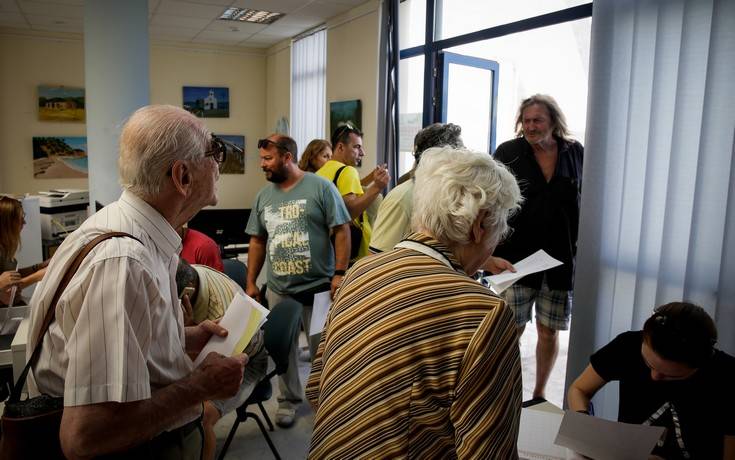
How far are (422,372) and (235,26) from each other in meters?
6.48

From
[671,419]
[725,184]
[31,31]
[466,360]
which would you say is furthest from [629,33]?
[31,31]

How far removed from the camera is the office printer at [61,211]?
14.1 feet

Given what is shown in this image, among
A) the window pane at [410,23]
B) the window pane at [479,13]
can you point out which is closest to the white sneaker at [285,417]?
the window pane at [479,13]

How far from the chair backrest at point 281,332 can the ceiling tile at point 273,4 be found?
384 cm

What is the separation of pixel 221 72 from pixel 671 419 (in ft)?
25.4

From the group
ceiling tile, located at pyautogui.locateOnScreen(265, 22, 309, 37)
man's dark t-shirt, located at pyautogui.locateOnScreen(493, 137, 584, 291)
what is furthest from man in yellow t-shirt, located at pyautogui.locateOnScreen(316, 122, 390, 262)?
ceiling tile, located at pyautogui.locateOnScreen(265, 22, 309, 37)

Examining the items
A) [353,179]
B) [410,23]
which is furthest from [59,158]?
[353,179]

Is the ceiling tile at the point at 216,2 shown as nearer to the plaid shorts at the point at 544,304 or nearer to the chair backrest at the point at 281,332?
the chair backrest at the point at 281,332

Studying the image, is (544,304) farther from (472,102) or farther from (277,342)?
(472,102)

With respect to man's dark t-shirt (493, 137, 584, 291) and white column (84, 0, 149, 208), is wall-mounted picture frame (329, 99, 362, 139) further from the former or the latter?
man's dark t-shirt (493, 137, 584, 291)

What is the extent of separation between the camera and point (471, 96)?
493 centimetres

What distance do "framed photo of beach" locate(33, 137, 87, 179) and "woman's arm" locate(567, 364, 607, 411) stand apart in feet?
24.2

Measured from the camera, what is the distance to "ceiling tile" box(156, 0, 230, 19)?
18.0ft

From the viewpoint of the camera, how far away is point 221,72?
800 centimetres
